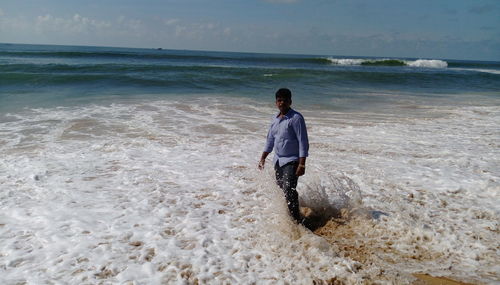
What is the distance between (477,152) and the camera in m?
7.70

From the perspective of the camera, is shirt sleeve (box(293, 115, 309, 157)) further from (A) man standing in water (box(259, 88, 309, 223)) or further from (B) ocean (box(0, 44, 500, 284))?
(B) ocean (box(0, 44, 500, 284))

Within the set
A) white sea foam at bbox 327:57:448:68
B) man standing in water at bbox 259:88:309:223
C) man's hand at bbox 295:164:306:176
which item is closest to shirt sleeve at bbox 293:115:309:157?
man standing in water at bbox 259:88:309:223

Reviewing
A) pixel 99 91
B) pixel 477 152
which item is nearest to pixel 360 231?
pixel 477 152

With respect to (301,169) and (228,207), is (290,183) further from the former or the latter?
(228,207)

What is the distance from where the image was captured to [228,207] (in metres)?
4.88

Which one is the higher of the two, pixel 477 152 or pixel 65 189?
pixel 477 152

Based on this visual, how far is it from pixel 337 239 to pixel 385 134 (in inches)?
229

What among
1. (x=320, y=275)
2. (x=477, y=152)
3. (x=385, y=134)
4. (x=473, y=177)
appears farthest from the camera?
(x=385, y=134)

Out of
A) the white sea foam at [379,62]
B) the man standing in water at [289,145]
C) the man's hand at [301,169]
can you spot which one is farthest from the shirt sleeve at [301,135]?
the white sea foam at [379,62]

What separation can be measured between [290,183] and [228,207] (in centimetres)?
118

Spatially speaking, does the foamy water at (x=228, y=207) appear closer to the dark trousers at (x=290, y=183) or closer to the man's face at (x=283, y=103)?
the dark trousers at (x=290, y=183)

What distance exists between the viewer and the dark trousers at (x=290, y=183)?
13.2 ft

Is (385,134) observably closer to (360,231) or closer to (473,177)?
(473,177)

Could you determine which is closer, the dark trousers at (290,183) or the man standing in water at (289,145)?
the man standing in water at (289,145)
